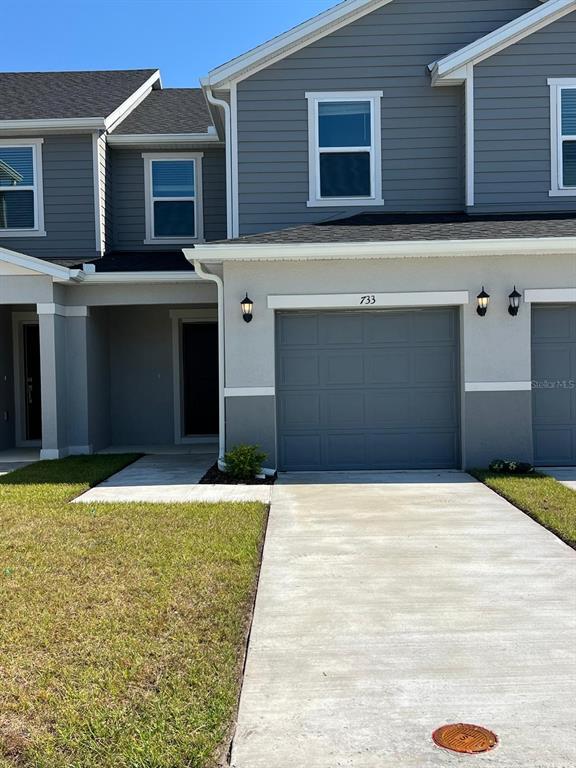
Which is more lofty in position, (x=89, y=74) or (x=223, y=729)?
(x=89, y=74)

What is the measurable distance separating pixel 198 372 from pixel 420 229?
5.59 m

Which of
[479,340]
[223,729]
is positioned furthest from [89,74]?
[223,729]

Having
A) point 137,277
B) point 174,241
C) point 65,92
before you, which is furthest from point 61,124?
point 137,277

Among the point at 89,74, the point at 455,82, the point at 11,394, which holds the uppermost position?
the point at 89,74

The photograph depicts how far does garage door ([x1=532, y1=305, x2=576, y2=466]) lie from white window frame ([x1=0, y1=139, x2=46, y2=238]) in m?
8.60

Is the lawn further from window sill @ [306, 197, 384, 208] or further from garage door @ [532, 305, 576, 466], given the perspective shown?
window sill @ [306, 197, 384, 208]

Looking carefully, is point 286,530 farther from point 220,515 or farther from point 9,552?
point 9,552

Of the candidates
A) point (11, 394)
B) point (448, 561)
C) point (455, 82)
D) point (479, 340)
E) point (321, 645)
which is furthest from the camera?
point (11, 394)

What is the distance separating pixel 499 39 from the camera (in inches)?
426

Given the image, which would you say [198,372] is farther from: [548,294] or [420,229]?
[548,294]

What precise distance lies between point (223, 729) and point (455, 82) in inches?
412

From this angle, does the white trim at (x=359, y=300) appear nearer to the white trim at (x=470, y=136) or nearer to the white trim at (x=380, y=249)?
the white trim at (x=380, y=249)

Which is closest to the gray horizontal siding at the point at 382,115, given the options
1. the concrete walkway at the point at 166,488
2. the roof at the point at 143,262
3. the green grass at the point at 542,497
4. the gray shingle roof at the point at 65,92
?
the roof at the point at 143,262

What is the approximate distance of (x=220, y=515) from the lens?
23.5 ft
